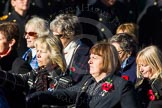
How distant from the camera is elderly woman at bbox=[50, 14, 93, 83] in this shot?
23.1 ft

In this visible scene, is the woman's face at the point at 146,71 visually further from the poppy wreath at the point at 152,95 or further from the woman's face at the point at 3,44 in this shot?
the woman's face at the point at 3,44

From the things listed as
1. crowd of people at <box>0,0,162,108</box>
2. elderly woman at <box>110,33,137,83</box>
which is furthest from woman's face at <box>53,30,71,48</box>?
elderly woman at <box>110,33,137,83</box>

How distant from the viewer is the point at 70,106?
579 centimetres

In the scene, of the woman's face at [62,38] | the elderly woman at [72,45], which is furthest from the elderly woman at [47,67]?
the woman's face at [62,38]

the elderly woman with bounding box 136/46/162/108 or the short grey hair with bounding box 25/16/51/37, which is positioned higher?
the short grey hair with bounding box 25/16/51/37

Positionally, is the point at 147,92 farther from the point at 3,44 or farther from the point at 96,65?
the point at 3,44

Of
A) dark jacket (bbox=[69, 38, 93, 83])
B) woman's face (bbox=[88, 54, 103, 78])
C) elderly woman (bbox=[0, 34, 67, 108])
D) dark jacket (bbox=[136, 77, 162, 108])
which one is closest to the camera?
woman's face (bbox=[88, 54, 103, 78])

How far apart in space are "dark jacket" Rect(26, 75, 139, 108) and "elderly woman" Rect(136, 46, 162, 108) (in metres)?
0.59

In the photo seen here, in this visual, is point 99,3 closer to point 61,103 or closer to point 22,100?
point 61,103

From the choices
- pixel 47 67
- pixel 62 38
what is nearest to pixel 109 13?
pixel 62 38

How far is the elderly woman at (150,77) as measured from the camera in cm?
630

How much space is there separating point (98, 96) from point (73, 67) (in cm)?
131

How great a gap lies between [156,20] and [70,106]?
4230 mm

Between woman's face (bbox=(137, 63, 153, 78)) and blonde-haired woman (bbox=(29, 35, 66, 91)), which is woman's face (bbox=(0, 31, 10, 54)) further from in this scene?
woman's face (bbox=(137, 63, 153, 78))
